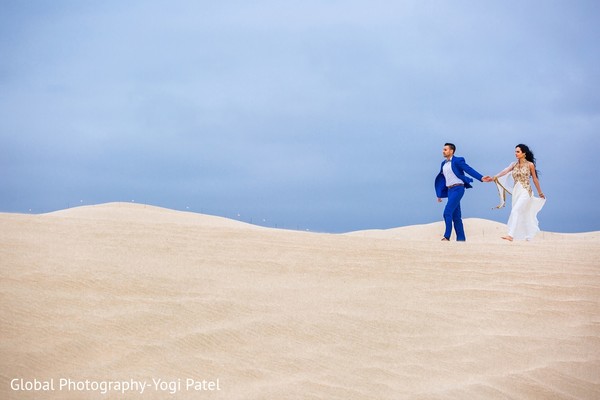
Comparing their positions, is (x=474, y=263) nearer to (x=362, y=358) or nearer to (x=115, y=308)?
(x=362, y=358)

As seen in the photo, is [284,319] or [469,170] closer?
[284,319]

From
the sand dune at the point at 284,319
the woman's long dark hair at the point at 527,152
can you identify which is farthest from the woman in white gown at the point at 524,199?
the sand dune at the point at 284,319

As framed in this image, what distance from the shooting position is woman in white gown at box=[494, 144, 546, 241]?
1024 cm

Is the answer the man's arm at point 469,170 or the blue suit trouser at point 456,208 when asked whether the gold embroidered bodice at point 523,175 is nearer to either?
the man's arm at point 469,170

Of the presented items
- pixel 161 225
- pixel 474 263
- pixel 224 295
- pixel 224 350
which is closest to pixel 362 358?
pixel 224 350

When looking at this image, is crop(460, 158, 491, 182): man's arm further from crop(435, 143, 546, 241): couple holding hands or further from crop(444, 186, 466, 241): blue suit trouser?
crop(444, 186, 466, 241): blue suit trouser

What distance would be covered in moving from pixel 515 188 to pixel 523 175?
31cm

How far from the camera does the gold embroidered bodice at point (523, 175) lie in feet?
33.5

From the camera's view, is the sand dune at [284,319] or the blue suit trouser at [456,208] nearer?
the sand dune at [284,319]

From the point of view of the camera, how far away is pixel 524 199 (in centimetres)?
1026

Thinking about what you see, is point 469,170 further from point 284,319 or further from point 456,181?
point 284,319

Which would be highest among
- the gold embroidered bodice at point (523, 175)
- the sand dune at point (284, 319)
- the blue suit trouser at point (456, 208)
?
the gold embroidered bodice at point (523, 175)

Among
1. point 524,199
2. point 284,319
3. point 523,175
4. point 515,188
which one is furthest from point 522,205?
point 284,319

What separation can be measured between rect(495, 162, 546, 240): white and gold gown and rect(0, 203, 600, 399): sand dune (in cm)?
374
